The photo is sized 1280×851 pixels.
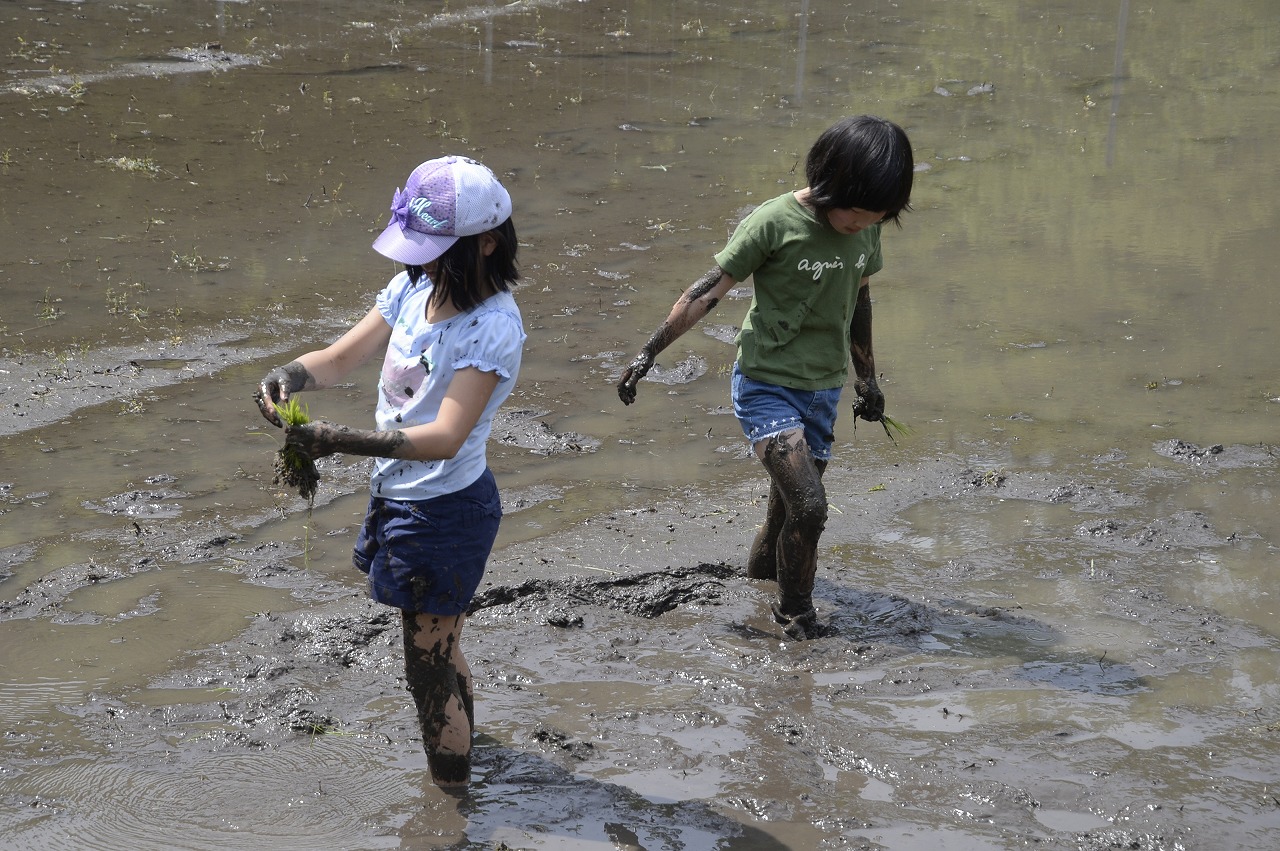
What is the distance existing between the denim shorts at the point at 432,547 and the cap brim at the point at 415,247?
56 centimetres

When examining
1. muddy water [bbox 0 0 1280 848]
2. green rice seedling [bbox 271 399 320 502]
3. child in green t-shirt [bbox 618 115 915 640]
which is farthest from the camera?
child in green t-shirt [bbox 618 115 915 640]

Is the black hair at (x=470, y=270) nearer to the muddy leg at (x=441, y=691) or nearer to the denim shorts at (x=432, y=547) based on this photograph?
the denim shorts at (x=432, y=547)

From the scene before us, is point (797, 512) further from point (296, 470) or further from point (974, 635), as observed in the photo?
point (296, 470)

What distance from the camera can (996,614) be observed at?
15.3ft

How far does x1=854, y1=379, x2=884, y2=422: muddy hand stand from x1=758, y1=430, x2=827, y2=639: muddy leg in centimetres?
37

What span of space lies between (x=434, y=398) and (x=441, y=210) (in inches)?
17.1

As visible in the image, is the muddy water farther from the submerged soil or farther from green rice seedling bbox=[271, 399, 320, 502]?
green rice seedling bbox=[271, 399, 320, 502]

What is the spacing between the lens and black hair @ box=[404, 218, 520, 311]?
9.79 ft

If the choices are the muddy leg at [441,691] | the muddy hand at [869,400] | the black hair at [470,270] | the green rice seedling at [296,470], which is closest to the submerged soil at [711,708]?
the muddy leg at [441,691]

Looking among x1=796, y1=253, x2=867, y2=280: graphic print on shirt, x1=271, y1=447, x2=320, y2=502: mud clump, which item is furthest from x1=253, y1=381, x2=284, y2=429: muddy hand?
x1=796, y1=253, x2=867, y2=280: graphic print on shirt

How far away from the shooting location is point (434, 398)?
10.00 ft

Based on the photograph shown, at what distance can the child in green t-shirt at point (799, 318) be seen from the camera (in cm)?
394

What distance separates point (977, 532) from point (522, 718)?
2.22m

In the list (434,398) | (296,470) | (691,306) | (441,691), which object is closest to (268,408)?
(296,470)
